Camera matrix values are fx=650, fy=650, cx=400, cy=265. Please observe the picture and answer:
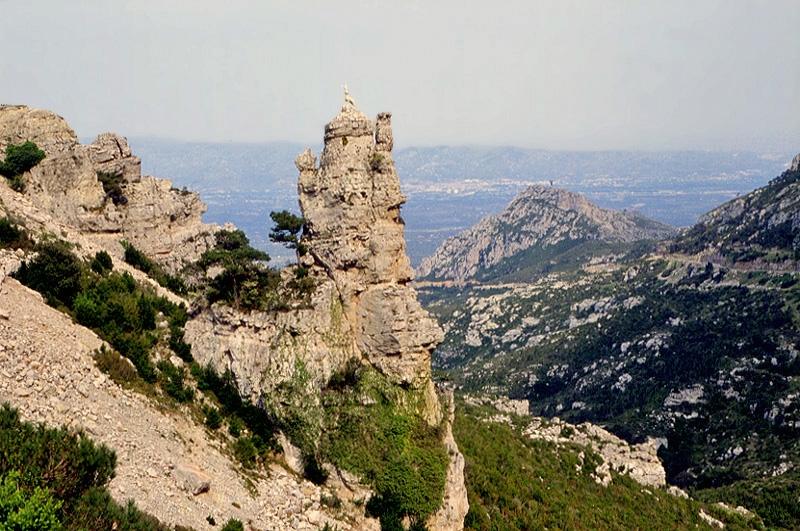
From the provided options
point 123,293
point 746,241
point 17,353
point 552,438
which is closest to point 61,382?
point 17,353

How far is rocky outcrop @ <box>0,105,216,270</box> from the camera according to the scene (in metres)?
47.6

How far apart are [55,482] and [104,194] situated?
37.5m

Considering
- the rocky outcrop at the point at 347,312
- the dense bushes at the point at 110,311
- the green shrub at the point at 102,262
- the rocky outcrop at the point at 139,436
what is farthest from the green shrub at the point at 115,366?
the green shrub at the point at 102,262

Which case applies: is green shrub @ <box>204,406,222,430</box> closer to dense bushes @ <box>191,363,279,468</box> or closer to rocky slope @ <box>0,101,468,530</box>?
dense bushes @ <box>191,363,279,468</box>

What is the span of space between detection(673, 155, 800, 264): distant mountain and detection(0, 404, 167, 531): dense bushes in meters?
150

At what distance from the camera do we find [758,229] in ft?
523

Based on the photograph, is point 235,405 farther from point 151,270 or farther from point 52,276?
point 151,270

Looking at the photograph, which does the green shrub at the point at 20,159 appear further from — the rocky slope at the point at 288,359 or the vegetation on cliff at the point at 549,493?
the vegetation on cliff at the point at 549,493

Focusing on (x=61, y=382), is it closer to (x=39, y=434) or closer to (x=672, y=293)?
(x=39, y=434)

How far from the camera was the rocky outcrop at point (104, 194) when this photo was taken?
156 feet

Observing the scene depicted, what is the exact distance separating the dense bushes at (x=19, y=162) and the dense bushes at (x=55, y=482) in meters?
30.6

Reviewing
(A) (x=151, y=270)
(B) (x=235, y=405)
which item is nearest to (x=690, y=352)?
(A) (x=151, y=270)

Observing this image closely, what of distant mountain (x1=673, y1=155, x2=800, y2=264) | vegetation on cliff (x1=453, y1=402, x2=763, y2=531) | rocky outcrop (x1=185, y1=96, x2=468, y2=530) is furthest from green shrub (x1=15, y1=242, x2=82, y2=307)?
distant mountain (x1=673, y1=155, x2=800, y2=264)

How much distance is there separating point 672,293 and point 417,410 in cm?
13634
